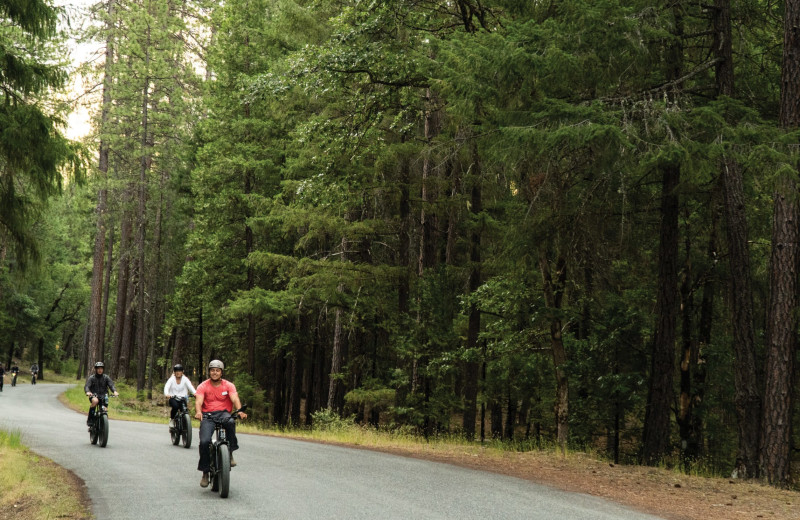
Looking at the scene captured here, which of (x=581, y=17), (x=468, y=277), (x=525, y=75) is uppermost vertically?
(x=581, y=17)

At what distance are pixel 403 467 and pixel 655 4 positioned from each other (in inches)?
363

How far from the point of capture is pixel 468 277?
71.5ft

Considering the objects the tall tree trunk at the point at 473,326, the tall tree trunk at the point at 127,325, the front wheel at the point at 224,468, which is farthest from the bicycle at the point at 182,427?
the tall tree trunk at the point at 127,325

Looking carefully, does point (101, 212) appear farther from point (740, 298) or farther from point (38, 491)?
point (740, 298)

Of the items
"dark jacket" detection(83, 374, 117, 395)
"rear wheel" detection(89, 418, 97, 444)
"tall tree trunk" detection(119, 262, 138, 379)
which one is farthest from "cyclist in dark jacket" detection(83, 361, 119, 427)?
"tall tree trunk" detection(119, 262, 138, 379)

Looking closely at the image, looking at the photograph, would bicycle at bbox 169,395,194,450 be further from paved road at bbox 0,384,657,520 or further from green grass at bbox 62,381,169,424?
green grass at bbox 62,381,169,424

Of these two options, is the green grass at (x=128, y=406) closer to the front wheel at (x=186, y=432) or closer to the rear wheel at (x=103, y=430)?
the rear wheel at (x=103, y=430)

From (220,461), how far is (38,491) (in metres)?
2.27

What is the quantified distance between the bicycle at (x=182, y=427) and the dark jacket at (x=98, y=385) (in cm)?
143

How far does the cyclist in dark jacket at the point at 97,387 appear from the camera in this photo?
1462 cm

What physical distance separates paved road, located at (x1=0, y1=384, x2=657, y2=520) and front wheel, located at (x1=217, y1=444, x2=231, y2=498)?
0.16 meters

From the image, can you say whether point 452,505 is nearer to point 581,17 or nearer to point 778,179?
point 778,179

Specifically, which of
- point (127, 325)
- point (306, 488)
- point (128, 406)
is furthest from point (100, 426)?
point (127, 325)

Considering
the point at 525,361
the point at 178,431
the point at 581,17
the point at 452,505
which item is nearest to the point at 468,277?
the point at 525,361
